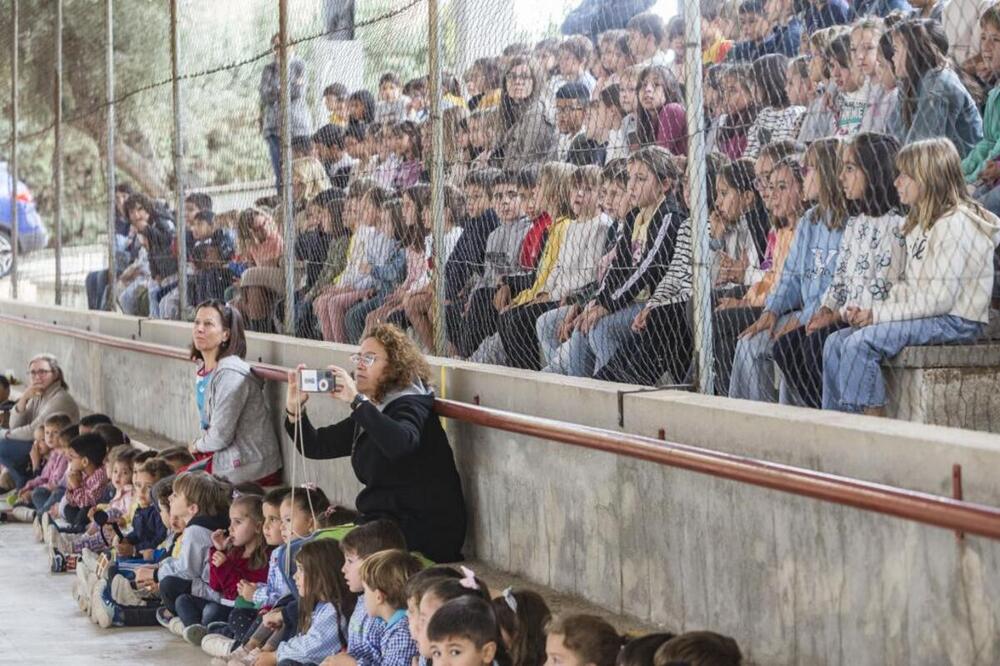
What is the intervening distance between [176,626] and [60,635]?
2.00 feet

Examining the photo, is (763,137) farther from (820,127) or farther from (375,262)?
(375,262)

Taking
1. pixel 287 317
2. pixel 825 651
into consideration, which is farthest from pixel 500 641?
pixel 287 317

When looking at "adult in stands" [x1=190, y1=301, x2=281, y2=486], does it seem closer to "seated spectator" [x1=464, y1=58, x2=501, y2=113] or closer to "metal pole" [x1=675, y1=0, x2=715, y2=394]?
"seated spectator" [x1=464, y1=58, x2=501, y2=113]

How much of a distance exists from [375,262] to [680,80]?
3053mm

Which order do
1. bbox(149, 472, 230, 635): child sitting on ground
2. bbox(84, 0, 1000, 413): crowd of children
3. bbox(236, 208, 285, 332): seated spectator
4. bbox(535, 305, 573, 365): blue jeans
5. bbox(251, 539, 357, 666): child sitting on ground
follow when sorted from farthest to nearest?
bbox(236, 208, 285, 332): seated spectator
bbox(149, 472, 230, 635): child sitting on ground
bbox(535, 305, 573, 365): blue jeans
bbox(251, 539, 357, 666): child sitting on ground
bbox(84, 0, 1000, 413): crowd of children

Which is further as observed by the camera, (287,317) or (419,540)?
(287,317)

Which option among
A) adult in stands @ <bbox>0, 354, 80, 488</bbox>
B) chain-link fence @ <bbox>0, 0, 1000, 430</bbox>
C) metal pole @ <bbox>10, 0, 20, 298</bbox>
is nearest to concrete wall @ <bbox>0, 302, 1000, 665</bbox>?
chain-link fence @ <bbox>0, 0, 1000, 430</bbox>

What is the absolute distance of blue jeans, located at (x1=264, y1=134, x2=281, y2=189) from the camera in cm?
1055

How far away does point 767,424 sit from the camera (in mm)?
5633

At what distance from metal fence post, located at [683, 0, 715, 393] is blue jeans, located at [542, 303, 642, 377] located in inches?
22.5

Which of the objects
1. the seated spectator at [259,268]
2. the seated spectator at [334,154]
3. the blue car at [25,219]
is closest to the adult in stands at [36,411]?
the seated spectator at [259,268]

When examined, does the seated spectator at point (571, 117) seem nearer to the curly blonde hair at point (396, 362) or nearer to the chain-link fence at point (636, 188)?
the chain-link fence at point (636, 188)

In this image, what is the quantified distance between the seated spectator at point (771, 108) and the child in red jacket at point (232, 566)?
115 inches

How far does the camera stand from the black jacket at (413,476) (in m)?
7.17
